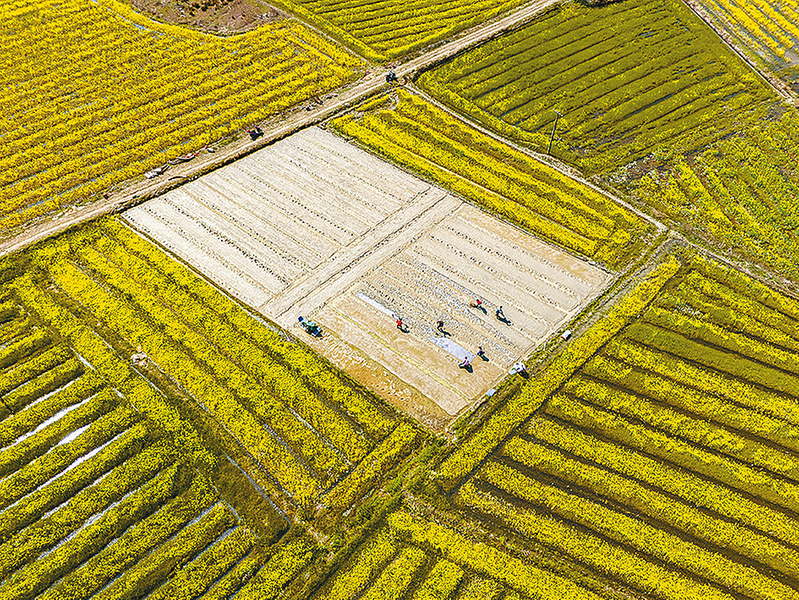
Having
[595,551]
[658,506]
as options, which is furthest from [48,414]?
[658,506]

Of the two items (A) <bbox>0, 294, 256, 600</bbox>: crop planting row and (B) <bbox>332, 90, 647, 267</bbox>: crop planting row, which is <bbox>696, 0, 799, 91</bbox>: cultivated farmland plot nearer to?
(B) <bbox>332, 90, 647, 267</bbox>: crop planting row

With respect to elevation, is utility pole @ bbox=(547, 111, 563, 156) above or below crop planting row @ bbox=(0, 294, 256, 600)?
above

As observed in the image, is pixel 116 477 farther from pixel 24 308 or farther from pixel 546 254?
pixel 546 254

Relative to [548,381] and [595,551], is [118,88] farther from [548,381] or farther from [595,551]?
[595,551]

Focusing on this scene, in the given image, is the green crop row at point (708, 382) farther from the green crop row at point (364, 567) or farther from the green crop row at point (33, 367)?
the green crop row at point (33, 367)

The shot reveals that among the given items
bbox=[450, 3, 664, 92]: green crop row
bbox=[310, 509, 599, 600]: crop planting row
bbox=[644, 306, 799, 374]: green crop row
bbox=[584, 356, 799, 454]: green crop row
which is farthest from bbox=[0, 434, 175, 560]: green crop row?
bbox=[450, 3, 664, 92]: green crop row

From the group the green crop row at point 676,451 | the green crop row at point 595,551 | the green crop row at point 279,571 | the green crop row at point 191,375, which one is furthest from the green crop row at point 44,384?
the green crop row at point 676,451
